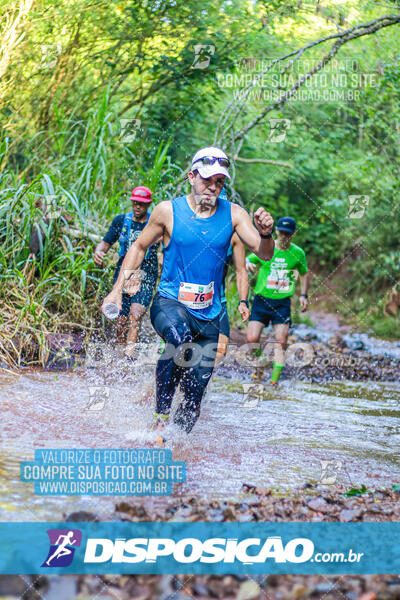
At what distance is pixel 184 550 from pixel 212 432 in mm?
2398

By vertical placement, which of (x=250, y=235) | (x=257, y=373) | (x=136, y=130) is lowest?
(x=257, y=373)

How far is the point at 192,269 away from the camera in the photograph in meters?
4.57

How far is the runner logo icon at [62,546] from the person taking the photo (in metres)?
2.71

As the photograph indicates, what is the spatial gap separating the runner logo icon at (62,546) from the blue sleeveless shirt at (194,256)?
6.55ft

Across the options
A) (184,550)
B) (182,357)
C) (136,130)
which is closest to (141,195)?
(136,130)

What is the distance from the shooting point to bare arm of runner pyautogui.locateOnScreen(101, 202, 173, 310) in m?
4.61

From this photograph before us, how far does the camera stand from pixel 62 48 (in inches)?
430

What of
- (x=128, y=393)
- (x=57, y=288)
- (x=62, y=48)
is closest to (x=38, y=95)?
(x=62, y=48)

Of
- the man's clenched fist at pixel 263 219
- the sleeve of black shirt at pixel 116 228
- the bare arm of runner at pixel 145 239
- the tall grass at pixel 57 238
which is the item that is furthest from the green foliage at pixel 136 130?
the man's clenched fist at pixel 263 219

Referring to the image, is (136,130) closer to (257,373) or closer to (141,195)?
(141,195)

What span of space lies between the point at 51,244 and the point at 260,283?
7.85 ft

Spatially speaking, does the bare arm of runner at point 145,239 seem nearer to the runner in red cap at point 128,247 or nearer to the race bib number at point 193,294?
the race bib number at point 193,294

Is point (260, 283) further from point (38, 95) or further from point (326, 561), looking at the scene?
point (326, 561)

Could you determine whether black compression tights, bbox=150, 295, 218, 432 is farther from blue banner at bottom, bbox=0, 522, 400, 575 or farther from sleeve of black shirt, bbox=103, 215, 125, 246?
sleeve of black shirt, bbox=103, 215, 125, 246
